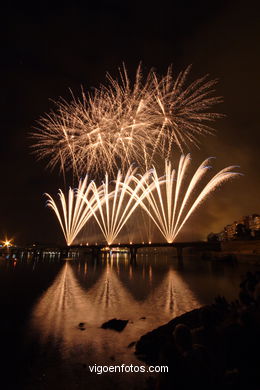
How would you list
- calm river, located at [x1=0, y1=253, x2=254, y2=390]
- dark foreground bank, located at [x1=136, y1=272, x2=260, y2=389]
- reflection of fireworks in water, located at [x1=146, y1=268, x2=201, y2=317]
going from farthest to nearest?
reflection of fireworks in water, located at [x1=146, y1=268, x2=201, y2=317] < calm river, located at [x1=0, y1=253, x2=254, y2=390] < dark foreground bank, located at [x1=136, y1=272, x2=260, y2=389]

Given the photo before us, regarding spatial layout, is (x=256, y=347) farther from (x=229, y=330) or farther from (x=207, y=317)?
(x=207, y=317)

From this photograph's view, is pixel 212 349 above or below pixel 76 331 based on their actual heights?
above

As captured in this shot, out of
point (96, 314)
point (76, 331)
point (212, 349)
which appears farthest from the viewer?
point (96, 314)

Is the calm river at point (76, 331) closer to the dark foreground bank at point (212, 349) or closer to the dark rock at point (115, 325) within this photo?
the dark rock at point (115, 325)

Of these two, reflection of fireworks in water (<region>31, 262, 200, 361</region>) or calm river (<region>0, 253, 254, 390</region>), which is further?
reflection of fireworks in water (<region>31, 262, 200, 361</region>)

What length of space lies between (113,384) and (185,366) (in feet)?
19.6

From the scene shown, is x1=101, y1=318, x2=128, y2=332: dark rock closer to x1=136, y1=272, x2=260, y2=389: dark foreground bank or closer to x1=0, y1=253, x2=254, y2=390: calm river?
x1=0, y1=253, x2=254, y2=390: calm river

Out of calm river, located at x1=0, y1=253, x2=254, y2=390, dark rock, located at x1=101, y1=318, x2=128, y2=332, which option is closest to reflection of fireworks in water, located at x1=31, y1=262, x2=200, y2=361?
calm river, located at x1=0, y1=253, x2=254, y2=390

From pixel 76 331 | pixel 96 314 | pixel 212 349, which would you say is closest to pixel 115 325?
pixel 76 331

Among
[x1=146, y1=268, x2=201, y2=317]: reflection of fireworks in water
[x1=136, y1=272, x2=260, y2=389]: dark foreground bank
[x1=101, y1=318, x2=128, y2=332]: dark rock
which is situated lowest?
[x1=146, y1=268, x2=201, y2=317]: reflection of fireworks in water

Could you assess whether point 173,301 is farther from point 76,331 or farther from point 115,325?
point 76,331

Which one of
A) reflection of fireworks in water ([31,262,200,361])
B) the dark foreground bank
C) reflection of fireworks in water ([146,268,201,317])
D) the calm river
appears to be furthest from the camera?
reflection of fireworks in water ([146,268,201,317])

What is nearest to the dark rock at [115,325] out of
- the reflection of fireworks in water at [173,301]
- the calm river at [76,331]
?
the calm river at [76,331]

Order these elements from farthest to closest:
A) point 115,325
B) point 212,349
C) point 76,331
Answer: point 115,325 < point 76,331 < point 212,349
